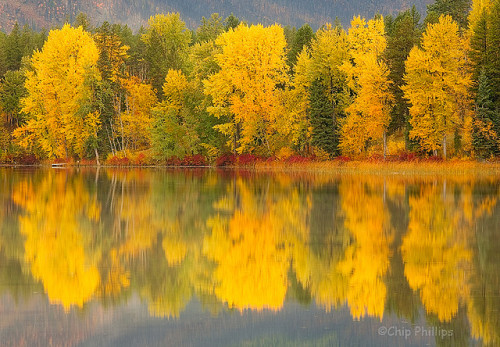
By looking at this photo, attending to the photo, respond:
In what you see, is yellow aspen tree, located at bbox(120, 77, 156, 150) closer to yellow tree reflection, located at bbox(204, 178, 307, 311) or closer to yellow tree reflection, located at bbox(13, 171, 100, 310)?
yellow tree reflection, located at bbox(13, 171, 100, 310)

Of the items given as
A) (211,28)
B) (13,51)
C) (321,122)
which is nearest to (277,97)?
(321,122)

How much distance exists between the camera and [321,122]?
6775cm

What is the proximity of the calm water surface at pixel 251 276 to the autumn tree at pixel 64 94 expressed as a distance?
55.1m

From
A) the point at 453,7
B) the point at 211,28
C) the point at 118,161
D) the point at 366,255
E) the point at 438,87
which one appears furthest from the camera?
the point at 211,28

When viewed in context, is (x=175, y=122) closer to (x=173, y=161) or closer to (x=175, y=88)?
(x=175, y=88)

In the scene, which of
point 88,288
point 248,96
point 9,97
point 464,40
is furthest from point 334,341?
point 9,97

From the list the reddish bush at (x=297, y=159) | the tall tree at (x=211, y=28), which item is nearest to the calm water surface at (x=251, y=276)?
the reddish bush at (x=297, y=159)

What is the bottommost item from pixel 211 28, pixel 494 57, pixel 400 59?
pixel 494 57

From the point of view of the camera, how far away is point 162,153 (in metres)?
82.5

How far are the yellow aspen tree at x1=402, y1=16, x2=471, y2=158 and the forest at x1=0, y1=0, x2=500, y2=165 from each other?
0.41 feet

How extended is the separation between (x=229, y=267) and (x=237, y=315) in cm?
396

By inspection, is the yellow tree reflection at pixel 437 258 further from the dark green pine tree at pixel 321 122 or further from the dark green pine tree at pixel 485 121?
the dark green pine tree at pixel 321 122

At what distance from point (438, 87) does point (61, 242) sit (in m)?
47.5

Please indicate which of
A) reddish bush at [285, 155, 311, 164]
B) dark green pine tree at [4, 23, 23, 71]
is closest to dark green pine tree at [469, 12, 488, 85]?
reddish bush at [285, 155, 311, 164]
